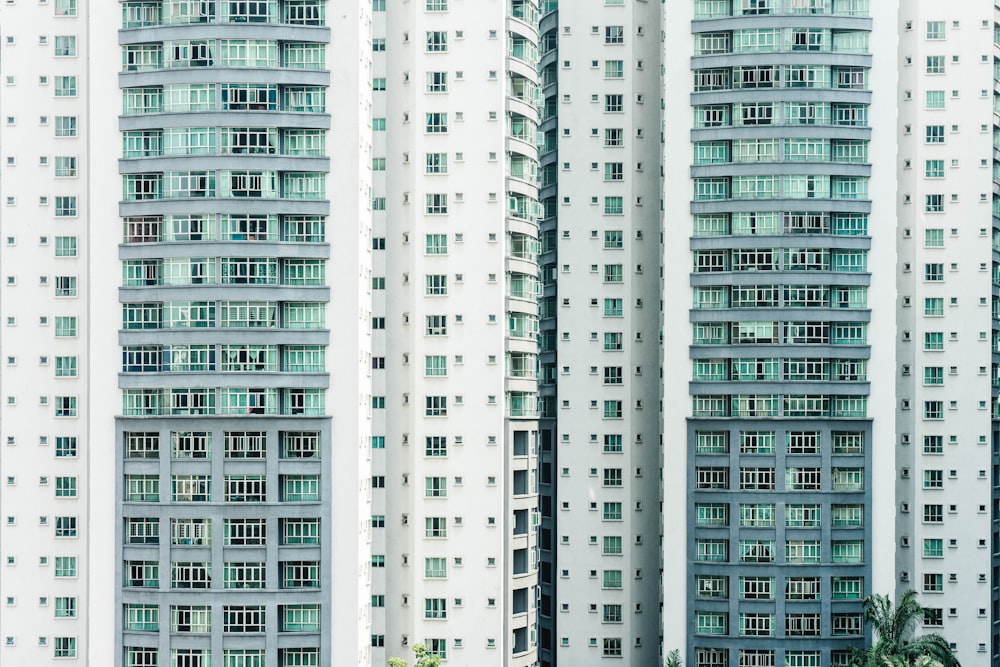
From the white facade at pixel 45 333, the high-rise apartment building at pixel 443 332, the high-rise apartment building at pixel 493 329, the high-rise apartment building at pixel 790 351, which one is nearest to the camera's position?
the high-rise apartment building at pixel 493 329

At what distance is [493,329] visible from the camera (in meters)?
84.6


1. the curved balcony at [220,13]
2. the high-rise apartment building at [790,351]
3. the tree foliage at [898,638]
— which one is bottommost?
the tree foliage at [898,638]

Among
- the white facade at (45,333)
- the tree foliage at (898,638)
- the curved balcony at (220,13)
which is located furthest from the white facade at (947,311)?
the white facade at (45,333)

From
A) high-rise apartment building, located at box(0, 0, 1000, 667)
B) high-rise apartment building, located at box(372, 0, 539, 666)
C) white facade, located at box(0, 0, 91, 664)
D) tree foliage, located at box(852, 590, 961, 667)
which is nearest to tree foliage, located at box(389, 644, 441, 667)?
high-rise apartment building, located at box(0, 0, 1000, 667)

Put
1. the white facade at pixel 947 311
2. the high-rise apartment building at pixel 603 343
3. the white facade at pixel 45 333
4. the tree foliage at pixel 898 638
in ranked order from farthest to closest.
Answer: the high-rise apartment building at pixel 603 343 → the white facade at pixel 947 311 → the tree foliage at pixel 898 638 → the white facade at pixel 45 333

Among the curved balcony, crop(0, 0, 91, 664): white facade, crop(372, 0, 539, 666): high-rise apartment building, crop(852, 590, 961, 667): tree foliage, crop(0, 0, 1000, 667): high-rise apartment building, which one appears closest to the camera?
crop(0, 0, 1000, 667): high-rise apartment building

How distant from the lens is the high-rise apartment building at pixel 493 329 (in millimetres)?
78250

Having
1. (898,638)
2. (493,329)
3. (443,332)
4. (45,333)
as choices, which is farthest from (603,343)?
(45,333)

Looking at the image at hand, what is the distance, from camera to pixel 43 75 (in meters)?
81.9

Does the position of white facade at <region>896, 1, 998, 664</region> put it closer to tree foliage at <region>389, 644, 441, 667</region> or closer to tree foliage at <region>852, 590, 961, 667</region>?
tree foliage at <region>852, 590, 961, 667</region>

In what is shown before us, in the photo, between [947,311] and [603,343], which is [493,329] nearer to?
[603,343]

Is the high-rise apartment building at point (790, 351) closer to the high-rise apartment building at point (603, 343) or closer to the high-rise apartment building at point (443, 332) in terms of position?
the high-rise apartment building at point (603, 343)

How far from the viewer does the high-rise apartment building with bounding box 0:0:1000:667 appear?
3081 inches

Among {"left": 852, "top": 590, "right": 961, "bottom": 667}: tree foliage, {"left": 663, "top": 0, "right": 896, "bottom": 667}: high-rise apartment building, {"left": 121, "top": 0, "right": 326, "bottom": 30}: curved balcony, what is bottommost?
{"left": 852, "top": 590, "right": 961, "bottom": 667}: tree foliage
